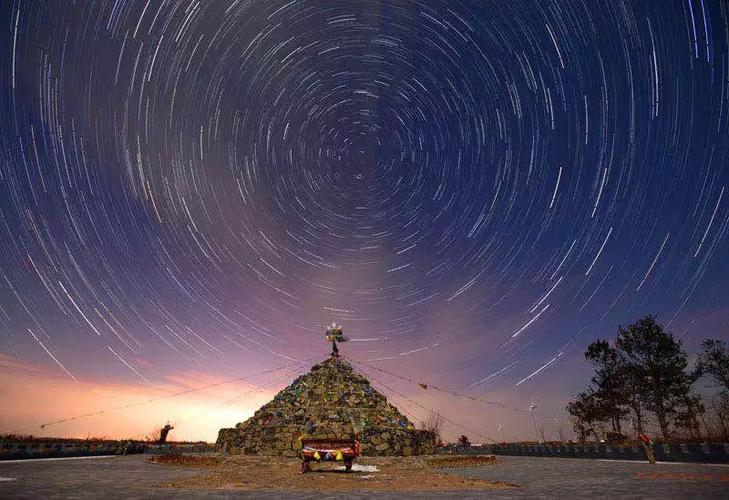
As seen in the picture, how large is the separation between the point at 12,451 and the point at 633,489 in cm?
3202

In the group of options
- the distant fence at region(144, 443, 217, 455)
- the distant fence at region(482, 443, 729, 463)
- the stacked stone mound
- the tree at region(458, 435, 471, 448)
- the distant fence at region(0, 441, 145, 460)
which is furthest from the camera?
the tree at region(458, 435, 471, 448)

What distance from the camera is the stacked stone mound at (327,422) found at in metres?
32.5

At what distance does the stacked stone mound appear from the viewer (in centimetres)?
3247

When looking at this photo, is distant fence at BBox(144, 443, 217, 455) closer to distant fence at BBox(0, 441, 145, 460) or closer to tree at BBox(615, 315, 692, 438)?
distant fence at BBox(0, 441, 145, 460)

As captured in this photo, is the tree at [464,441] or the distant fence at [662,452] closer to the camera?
the distant fence at [662,452]

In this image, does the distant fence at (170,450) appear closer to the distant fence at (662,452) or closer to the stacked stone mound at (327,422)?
the stacked stone mound at (327,422)

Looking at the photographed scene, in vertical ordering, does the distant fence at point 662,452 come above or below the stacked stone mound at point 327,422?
below

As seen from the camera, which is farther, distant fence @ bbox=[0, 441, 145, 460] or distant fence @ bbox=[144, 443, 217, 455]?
distant fence @ bbox=[144, 443, 217, 455]

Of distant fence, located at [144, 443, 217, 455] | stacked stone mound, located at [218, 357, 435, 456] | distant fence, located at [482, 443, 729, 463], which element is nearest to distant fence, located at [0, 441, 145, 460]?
distant fence, located at [144, 443, 217, 455]

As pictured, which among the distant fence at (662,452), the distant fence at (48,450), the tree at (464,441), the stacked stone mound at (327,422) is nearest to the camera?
the distant fence at (662,452)

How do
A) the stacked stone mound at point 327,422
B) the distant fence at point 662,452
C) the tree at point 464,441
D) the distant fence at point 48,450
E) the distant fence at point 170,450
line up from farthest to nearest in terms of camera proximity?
1. the tree at point 464,441
2. the distant fence at point 170,450
3. the stacked stone mound at point 327,422
4. the distant fence at point 48,450
5. the distant fence at point 662,452

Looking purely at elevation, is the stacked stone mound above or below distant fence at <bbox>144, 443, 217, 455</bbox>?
above

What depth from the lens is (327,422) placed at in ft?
111

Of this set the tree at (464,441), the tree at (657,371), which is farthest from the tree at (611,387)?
the tree at (464,441)
